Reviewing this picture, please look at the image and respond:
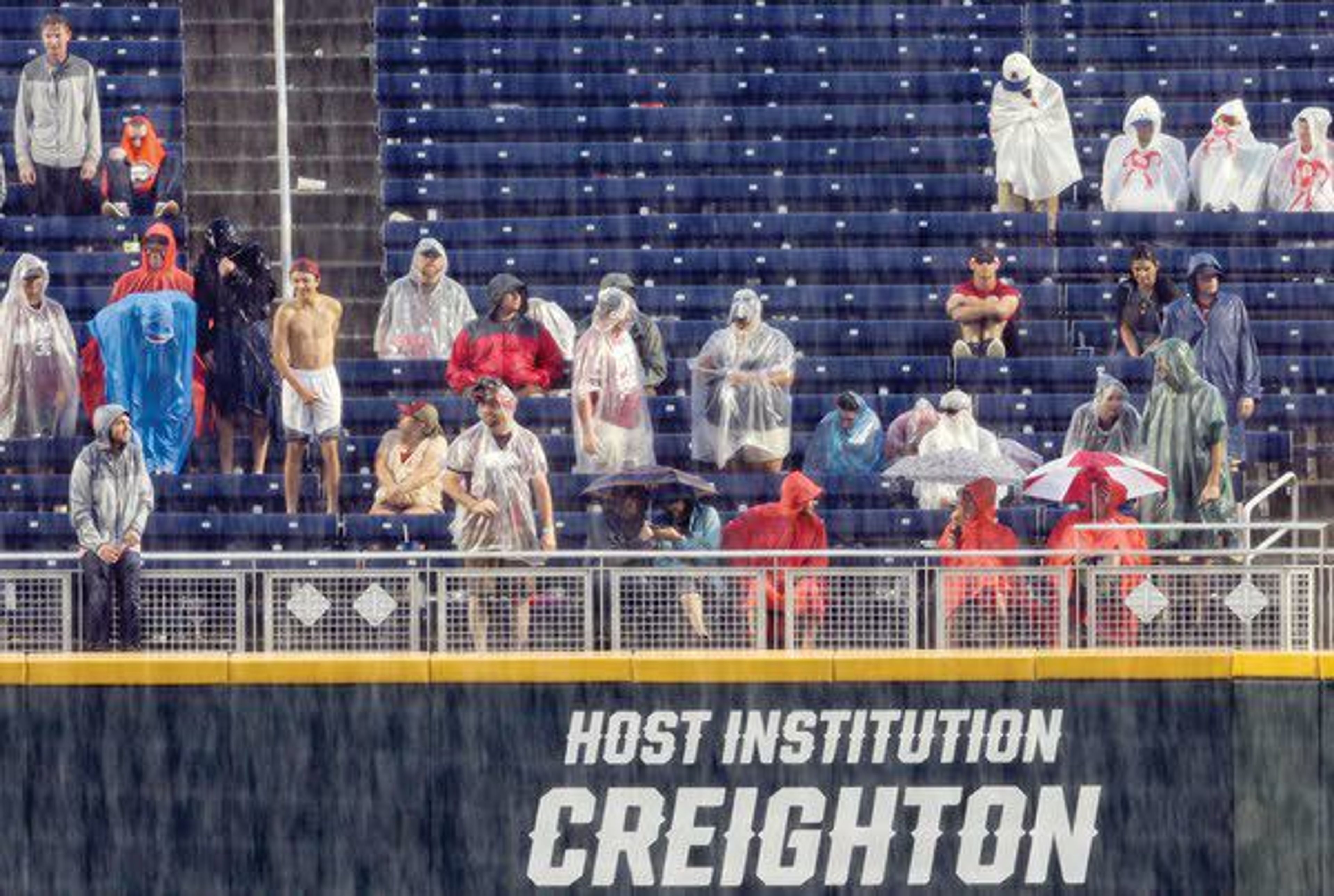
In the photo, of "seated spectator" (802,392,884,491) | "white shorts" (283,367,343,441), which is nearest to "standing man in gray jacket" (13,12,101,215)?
"white shorts" (283,367,343,441)

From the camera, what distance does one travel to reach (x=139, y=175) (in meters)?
26.4

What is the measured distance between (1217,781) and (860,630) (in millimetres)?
1730

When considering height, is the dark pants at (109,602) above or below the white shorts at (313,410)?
below

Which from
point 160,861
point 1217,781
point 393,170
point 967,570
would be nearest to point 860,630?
point 967,570

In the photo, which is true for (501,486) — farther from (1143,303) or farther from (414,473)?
(1143,303)

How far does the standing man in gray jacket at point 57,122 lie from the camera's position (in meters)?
25.8

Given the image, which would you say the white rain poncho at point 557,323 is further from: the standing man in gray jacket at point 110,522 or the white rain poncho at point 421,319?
the standing man in gray jacket at point 110,522

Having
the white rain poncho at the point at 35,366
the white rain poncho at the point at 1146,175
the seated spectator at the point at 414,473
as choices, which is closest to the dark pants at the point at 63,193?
the white rain poncho at the point at 35,366

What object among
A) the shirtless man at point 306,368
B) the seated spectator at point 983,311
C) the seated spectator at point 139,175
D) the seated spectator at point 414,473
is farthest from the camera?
the seated spectator at point 139,175

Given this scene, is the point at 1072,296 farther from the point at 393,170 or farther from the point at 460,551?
the point at 460,551

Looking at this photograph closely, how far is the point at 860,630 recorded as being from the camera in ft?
62.2

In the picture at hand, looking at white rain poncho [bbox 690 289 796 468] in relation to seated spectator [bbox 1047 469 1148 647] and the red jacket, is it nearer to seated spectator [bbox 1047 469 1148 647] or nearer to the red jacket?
the red jacket

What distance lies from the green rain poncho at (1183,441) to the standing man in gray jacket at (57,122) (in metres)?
8.08

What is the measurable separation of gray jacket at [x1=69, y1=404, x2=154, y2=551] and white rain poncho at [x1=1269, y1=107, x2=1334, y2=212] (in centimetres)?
913
